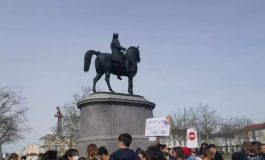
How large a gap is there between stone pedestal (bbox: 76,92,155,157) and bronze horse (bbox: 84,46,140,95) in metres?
0.92

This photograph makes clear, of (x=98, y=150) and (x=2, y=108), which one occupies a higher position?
(x=2, y=108)

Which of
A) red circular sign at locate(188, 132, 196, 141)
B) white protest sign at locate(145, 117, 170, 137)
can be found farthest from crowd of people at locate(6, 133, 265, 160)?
white protest sign at locate(145, 117, 170, 137)

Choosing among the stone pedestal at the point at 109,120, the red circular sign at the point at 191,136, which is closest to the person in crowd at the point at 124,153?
the red circular sign at the point at 191,136

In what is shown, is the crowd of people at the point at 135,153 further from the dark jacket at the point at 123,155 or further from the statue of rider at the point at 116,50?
the statue of rider at the point at 116,50

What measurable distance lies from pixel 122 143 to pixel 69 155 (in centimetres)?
136

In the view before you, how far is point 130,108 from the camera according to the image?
1772 centimetres

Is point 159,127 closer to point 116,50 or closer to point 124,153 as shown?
point 116,50

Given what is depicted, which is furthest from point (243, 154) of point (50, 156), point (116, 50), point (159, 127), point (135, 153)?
point (116, 50)

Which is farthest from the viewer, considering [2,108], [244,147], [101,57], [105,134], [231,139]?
[231,139]

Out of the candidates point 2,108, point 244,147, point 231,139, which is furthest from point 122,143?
point 231,139

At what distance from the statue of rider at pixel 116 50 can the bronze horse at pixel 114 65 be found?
0.17 meters

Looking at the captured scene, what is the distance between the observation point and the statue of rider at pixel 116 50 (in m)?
18.2

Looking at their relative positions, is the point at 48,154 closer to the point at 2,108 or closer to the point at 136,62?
the point at 136,62

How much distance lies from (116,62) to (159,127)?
5.01 metres
